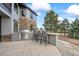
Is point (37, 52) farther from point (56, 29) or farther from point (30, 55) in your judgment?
point (56, 29)

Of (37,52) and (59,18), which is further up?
(59,18)

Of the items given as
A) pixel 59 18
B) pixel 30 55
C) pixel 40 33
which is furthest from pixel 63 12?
pixel 30 55

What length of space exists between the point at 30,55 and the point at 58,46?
545 mm

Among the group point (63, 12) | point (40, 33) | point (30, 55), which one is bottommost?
point (30, 55)

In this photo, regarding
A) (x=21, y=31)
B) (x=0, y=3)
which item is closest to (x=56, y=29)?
(x=21, y=31)

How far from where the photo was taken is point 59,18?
607 cm

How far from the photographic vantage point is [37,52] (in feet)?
19.8

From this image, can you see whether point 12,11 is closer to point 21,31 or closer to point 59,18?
point 21,31

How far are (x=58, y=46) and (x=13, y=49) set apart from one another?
32.7 inches

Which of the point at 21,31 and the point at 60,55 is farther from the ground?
the point at 21,31

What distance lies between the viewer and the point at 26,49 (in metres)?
6.07

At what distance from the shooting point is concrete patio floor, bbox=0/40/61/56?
602 cm

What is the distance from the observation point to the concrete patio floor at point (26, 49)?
19.7ft

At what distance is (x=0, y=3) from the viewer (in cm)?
605
